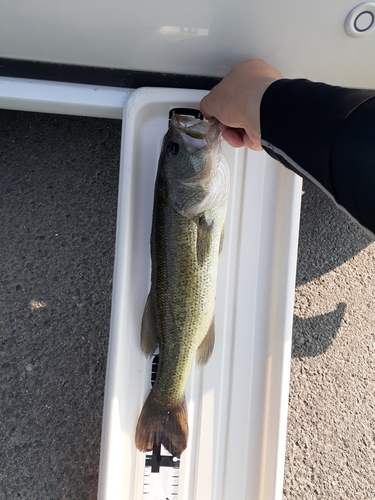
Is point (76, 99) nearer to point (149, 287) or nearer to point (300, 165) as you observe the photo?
point (149, 287)

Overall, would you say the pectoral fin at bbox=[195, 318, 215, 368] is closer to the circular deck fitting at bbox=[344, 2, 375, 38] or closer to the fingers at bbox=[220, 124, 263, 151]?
the fingers at bbox=[220, 124, 263, 151]

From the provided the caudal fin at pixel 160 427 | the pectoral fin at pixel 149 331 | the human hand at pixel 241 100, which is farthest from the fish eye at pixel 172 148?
the caudal fin at pixel 160 427

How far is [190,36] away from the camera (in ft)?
4.17

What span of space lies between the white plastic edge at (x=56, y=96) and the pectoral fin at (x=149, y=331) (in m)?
0.77

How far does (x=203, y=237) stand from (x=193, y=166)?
257mm

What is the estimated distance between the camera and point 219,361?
1.61 meters

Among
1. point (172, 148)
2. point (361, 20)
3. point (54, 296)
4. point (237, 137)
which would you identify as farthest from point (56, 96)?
point (361, 20)

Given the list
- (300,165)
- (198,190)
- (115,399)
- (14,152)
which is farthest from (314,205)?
(14,152)

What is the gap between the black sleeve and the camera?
2.69ft

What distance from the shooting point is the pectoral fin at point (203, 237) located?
1.38 metres

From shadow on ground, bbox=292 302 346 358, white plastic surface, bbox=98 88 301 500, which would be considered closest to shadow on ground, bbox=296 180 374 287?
shadow on ground, bbox=292 302 346 358

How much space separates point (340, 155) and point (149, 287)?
966 millimetres

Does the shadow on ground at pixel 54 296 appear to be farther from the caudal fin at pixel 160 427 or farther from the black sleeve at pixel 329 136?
the black sleeve at pixel 329 136

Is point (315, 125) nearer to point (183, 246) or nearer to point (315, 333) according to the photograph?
point (183, 246)
